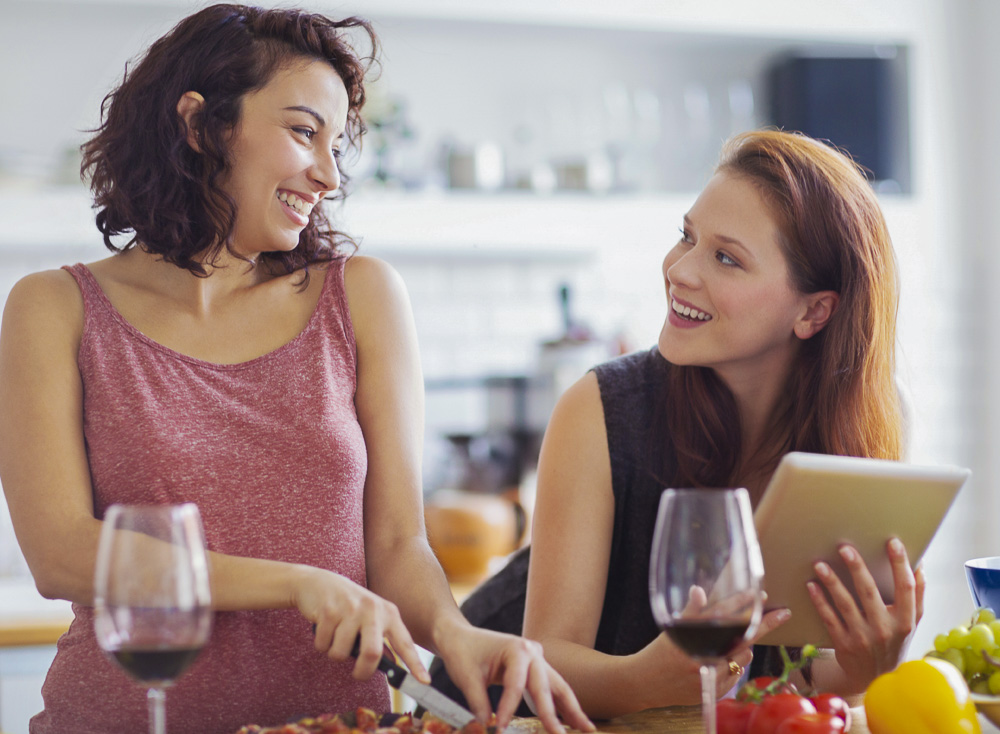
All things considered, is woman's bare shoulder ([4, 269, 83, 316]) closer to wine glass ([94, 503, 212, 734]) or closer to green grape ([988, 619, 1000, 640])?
wine glass ([94, 503, 212, 734])

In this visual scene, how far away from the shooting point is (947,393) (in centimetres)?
350

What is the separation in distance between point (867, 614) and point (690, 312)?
0.47 metres

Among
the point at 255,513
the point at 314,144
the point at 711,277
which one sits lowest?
the point at 255,513

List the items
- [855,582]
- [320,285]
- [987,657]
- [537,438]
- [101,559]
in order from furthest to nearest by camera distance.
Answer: [537,438] < [320,285] < [855,582] < [987,657] < [101,559]

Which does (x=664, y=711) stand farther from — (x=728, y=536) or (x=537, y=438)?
(x=537, y=438)

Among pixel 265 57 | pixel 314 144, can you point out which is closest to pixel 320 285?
pixel 314 144

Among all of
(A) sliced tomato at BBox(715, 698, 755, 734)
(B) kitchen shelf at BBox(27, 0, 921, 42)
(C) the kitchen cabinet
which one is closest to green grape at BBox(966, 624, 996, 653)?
(A) sliced tomato at BBox(715, 698, 755, 734)

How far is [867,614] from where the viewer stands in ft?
3.61

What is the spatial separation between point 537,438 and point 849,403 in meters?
1.84

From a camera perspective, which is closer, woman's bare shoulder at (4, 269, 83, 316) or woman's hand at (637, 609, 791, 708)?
woman's hand at (637, 609, 791, 708)

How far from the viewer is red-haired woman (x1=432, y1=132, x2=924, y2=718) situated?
138 centimetres

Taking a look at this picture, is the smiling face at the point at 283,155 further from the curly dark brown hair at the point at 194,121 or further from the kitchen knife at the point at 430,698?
the kitchen knife at the point at 430,698

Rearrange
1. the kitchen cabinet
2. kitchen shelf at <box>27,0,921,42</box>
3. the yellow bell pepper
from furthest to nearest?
1. kitchen shelf at <box>27,0,921,42</box>
2. the kitchen cabinet
3. the yellow bell pepper

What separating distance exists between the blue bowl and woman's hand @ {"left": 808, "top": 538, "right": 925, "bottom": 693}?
0.17 feet
